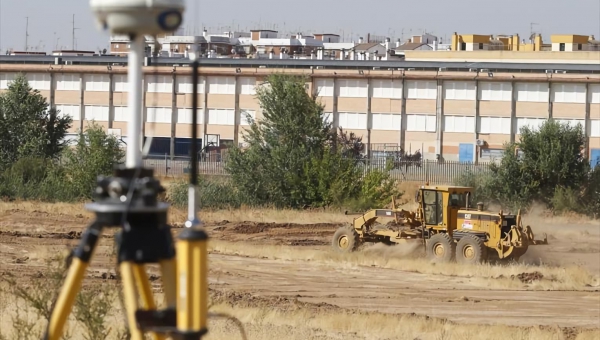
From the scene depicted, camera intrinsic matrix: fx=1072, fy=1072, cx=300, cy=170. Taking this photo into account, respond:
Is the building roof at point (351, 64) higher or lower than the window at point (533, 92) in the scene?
higher

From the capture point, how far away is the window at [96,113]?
82125mm

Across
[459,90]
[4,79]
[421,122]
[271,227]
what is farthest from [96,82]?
[271,227]

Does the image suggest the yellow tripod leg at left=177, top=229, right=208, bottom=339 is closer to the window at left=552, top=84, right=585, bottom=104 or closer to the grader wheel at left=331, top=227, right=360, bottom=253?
the grader wheel at left=331, top=227, right=360, bottom=253

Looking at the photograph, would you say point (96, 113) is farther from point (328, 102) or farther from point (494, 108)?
point (494, 108)

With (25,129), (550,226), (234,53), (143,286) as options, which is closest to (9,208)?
(25,129)

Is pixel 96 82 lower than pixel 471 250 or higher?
higher

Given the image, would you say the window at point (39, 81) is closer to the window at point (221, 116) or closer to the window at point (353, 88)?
the window at point (221, 116)

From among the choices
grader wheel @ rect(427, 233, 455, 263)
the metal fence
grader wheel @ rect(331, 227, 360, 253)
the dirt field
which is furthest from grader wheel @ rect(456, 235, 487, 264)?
the metal fence

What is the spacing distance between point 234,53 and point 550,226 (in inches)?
2485

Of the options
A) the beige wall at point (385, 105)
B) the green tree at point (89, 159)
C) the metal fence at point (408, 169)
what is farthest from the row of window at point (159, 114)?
the green tree at point (89, 159)

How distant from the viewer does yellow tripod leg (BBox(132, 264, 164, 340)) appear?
401cm

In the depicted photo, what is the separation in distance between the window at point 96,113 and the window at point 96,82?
54.9 inches

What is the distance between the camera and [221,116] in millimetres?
81500

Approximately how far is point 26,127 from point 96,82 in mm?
22421
